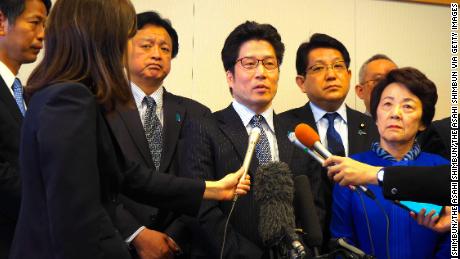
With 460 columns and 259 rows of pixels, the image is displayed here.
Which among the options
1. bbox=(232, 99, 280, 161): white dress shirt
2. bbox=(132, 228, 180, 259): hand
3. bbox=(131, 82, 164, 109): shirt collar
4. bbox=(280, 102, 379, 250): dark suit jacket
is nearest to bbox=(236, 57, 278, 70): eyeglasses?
bbox=(232, 99, 280, 161): white dress shirt

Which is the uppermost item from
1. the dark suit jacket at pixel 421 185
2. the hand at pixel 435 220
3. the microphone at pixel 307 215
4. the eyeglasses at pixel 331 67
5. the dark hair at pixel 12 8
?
the dark hair at pixel 12 8

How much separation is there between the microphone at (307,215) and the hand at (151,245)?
63 centimetres

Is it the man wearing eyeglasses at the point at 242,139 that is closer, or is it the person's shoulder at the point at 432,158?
the man wearing eyeglasses at the point at 242,139

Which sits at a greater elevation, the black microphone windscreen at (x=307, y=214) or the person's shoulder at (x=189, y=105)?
the person's shoulder at (x=189, y=105)

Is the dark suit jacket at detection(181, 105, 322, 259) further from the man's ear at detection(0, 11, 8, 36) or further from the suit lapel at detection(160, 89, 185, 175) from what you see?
the man's ear at detection(0, 11, 8, 36)

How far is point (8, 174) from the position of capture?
72.5 inches

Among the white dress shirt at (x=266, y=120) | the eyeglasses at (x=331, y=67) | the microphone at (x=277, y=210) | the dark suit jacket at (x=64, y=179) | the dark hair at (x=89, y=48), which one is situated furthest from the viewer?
the eyeglasses at (x=331, y=67)

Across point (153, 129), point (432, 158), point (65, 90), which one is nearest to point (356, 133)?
Result: point (432, 158)

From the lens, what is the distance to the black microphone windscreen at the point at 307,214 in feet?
6.08

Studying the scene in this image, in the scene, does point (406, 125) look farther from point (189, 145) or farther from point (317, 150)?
point (189, 145)

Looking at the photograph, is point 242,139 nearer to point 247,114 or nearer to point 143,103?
point 247,114

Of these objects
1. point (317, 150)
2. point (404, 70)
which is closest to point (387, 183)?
point (317, 150)

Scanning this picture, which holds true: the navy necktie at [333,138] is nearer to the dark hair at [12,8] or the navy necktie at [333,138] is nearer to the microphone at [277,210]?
the microphone at [277,210]

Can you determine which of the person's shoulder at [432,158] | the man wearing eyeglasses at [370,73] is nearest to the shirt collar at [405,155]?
the person's shoulder at [432,158]
